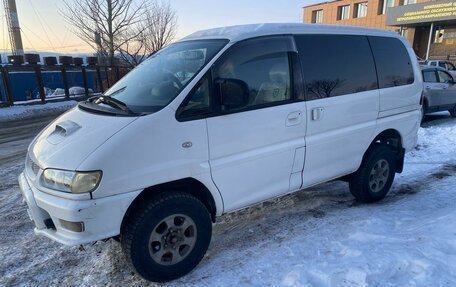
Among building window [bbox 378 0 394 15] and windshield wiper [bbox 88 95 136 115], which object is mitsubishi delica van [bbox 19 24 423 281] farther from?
building window [bbox 378 0 394 15]

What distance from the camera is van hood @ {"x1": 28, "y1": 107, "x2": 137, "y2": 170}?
2639 millimetres

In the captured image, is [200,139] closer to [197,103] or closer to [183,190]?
[197,103]

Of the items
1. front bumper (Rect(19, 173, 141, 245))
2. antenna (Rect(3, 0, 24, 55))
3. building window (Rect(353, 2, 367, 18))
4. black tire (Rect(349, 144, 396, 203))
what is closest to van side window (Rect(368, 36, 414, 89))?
black tire (Rect(349, 144, 396, 203))

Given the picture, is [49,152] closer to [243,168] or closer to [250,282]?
[243,168]

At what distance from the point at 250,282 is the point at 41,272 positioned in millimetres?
1906

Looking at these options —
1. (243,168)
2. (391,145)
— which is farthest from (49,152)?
(391,145)

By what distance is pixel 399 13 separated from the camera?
120 feet

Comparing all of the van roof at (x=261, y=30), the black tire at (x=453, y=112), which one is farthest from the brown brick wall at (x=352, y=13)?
the van roof at (x=261, y=30)

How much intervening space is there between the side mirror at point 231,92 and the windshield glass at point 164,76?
0.86 ft

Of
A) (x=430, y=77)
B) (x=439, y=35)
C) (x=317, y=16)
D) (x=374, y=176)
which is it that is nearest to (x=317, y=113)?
(x=374, y=176)

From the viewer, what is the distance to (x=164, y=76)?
334 cm

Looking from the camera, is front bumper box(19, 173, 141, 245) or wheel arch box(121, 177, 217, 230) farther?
wheel arch box(121, 177, 217, 230)

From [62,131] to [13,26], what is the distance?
1109 inches

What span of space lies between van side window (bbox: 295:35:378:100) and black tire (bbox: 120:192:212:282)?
1.70m
